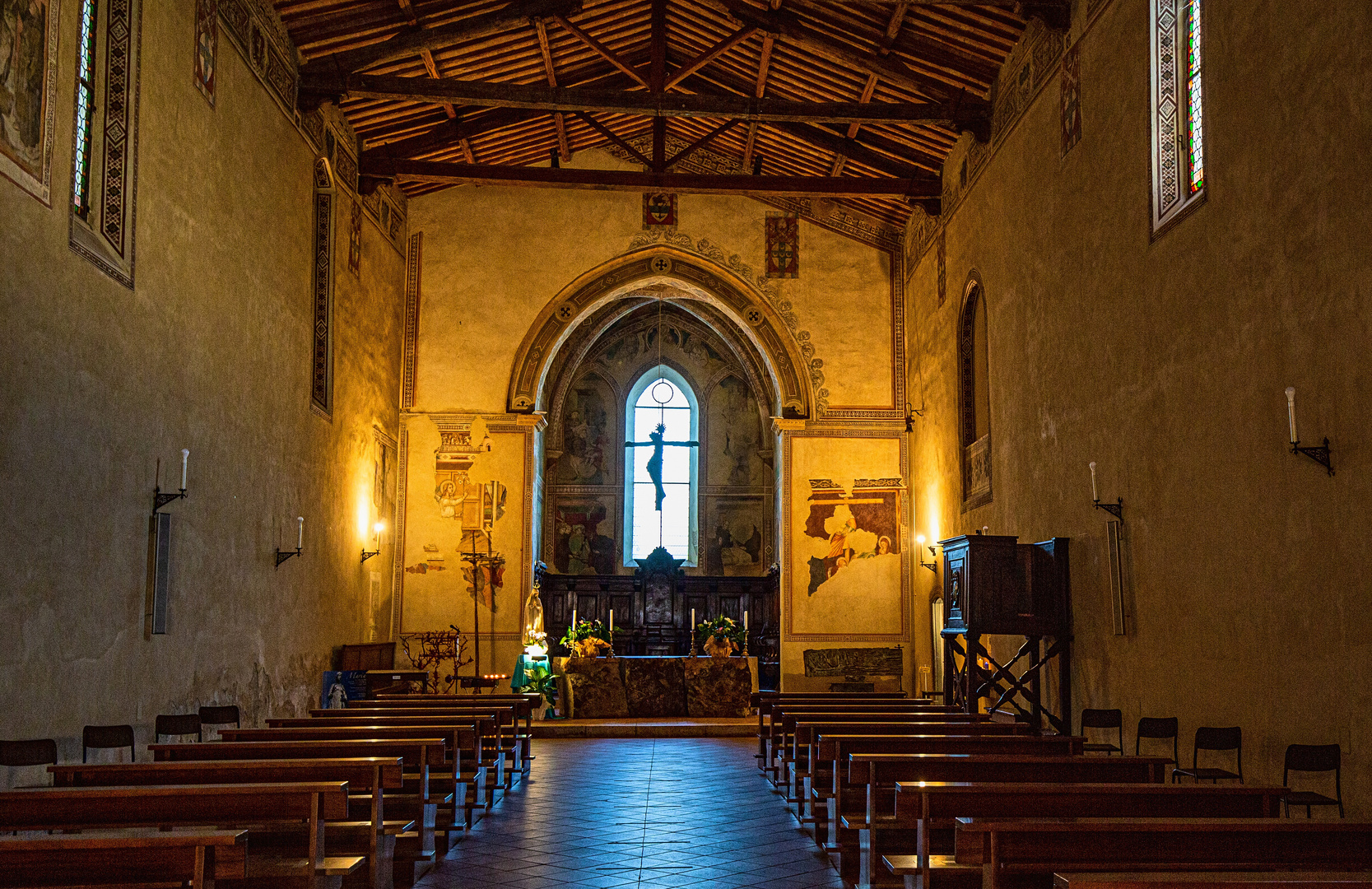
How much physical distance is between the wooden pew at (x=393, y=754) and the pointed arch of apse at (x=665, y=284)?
11441 millimetres

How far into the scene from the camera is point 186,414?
10.2 m

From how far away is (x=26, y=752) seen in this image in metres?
7.02

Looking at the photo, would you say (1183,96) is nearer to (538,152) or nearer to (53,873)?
(53,873)

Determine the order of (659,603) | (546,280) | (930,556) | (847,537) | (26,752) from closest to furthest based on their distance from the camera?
(26,752) → (930,556) → (847,537) → (546,280) → (659,603)

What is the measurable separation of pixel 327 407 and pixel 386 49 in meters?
4.17

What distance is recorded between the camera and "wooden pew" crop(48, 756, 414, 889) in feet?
18.2

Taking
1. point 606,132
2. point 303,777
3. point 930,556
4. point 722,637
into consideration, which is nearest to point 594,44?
point 606,132

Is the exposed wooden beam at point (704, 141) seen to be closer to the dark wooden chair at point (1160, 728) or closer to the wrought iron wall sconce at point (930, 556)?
the wrought iron wall sconce at point (930, 556)

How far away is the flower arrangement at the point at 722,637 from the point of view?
17953 millimetres

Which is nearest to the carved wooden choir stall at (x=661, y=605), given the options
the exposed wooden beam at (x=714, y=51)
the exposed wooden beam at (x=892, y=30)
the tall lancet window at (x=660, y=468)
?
the tall lancet window at (x=660, y=468)

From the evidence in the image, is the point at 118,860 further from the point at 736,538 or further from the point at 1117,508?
the point at 736,538

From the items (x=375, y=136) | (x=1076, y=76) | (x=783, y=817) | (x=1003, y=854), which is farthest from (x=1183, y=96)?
(x=375, y=136)

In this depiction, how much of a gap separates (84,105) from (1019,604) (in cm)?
887

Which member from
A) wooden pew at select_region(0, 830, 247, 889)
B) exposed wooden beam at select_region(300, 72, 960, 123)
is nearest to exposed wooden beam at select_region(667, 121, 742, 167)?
exposed wooden beam at select_region(300, 72, 960, 123)
